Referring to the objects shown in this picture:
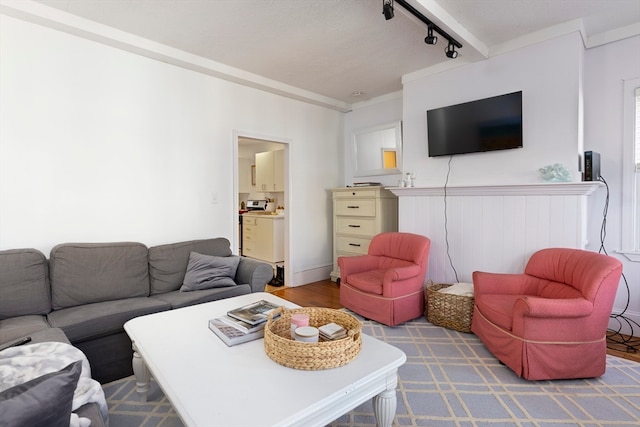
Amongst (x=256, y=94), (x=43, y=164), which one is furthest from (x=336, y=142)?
(x=43, y=164)

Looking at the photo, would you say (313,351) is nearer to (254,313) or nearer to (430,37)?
(254,313)

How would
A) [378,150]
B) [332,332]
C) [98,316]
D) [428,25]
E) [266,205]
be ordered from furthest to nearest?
[266,205], [378,150], [428,25], [98,316], [332,332]

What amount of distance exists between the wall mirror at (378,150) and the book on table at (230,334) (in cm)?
328

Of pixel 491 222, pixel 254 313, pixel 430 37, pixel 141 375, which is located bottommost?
pixel 141 375

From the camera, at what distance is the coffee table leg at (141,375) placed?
1.91 meters

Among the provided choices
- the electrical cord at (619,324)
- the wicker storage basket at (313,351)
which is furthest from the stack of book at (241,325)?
the electrical cord at (619,324)

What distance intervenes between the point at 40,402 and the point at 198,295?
1.87m

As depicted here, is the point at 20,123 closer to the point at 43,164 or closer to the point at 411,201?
the point at 43,164

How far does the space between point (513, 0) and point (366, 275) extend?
101 inches

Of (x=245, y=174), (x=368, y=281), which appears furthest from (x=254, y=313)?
(x=245, y=174)

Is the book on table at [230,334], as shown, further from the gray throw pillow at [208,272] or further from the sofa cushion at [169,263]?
the sofa cushion at [169,263]

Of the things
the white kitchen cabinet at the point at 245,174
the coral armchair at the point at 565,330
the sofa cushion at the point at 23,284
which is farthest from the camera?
the white kitchen cabinet at the point at 245,174

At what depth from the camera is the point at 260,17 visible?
260 centimetres

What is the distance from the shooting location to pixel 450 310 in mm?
2957
